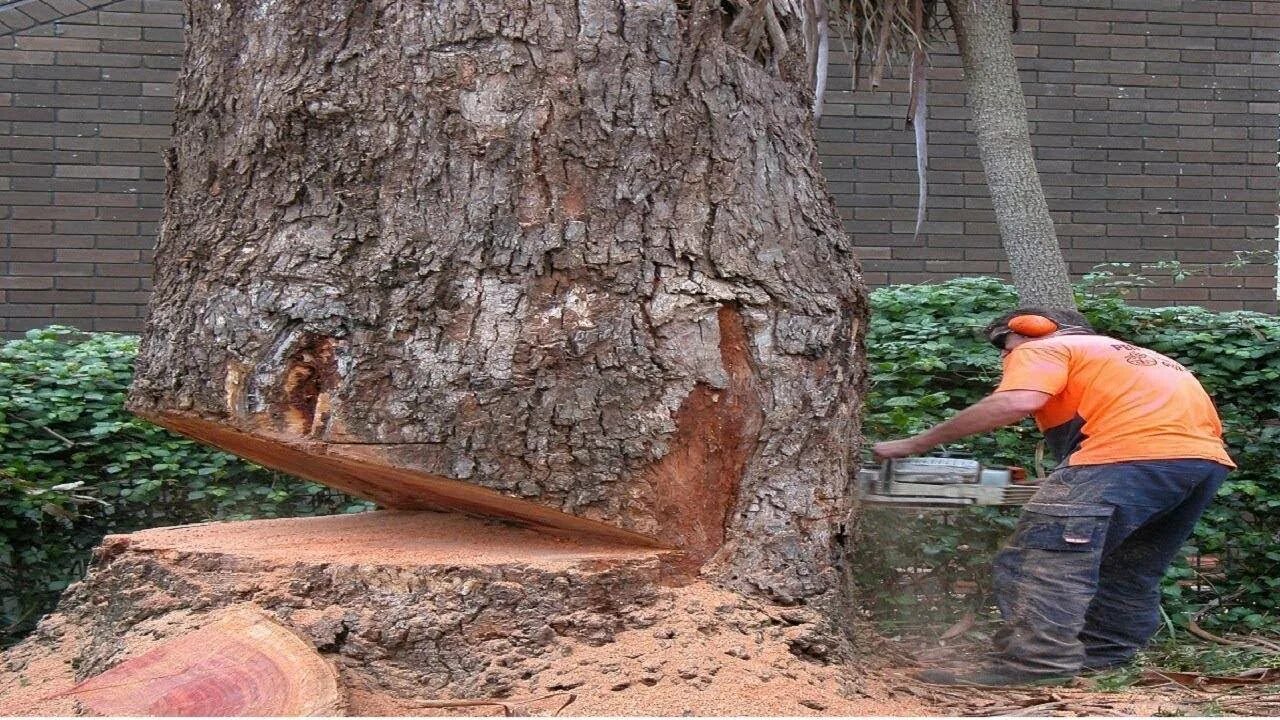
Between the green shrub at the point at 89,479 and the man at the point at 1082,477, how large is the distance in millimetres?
2576

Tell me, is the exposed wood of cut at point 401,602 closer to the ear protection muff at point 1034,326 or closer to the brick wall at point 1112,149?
the ear protection muff at point 1034,326

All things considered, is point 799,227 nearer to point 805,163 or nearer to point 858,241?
point 805,163

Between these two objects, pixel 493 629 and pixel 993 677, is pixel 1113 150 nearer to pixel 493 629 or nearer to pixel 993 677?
pixel 993 677

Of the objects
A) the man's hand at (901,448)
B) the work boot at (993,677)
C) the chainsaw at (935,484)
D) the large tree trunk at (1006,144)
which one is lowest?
the work boot at (993,677)

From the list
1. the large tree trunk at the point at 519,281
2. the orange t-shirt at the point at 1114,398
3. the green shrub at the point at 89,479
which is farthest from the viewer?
the green shrub at the point at 89,479

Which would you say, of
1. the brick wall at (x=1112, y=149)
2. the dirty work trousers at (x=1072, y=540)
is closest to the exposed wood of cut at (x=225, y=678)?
the dirty work trousers at (x=1072, y=540)

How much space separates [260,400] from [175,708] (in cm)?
76

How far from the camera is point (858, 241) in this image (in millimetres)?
8492

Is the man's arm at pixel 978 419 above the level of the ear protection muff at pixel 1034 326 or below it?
below

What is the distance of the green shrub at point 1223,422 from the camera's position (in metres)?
4.77

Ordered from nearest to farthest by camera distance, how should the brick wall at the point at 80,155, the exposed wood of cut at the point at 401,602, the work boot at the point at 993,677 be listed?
the exposed wood of cut at the point at 401,602
the work boot at the point at 993,677
the brick wall at the point at 80,155

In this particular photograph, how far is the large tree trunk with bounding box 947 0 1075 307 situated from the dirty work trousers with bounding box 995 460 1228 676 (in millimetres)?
1907

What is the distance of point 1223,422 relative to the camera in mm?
5055

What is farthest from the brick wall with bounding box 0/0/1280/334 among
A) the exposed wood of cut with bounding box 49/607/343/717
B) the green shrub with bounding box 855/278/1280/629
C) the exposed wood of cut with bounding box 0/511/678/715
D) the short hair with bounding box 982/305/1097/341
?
the exposed wood of cut with bounding box 49/607/343/717
